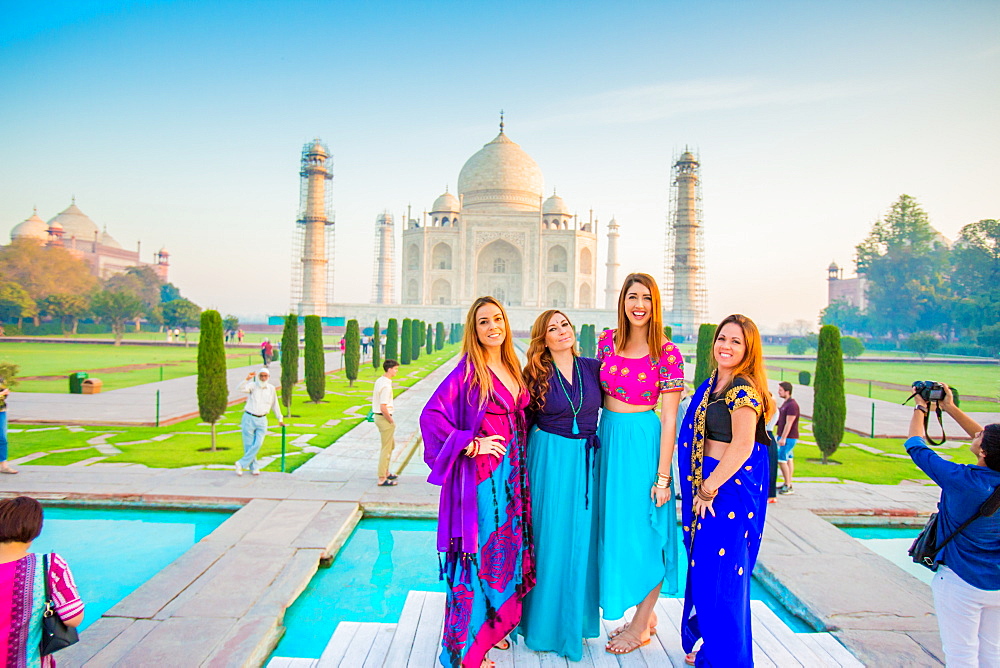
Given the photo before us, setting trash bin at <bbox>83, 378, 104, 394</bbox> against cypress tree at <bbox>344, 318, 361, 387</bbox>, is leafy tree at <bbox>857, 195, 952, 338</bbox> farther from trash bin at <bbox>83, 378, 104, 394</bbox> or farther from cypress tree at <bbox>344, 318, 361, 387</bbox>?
trash bin at <bbox>83, 378, 104, 394</bbox>

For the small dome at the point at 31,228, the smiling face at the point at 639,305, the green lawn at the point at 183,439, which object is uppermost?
the small dome at the point at 31,228

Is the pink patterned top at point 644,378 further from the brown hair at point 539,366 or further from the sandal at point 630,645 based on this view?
the sandal at point 630,645

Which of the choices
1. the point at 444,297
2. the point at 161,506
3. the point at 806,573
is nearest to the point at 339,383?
the point at 161,506

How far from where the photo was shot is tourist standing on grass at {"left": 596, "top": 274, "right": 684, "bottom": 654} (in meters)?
1.95

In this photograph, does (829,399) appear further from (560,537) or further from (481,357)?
(481,357)

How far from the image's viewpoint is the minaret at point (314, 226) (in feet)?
96.9

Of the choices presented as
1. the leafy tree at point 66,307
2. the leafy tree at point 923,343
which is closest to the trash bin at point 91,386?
the leafy tree at point 66,307

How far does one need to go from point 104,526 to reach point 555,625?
2984 millimetres

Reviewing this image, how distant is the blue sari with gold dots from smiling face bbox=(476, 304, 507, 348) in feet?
2.23

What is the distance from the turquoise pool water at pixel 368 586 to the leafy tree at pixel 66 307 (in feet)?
87.1

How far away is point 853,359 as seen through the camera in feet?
72.0

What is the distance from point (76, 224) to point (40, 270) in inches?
696

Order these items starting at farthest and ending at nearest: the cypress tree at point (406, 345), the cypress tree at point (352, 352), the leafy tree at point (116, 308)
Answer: the leafy tree at point (116, 308), the cypress tree at point (406, 345), the cypress tree at point (352, 352)

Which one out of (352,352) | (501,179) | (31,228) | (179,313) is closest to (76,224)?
(31,228)
